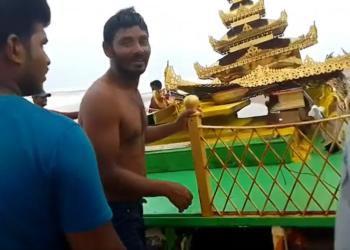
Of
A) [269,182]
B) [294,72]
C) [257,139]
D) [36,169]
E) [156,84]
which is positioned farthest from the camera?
[156,84]

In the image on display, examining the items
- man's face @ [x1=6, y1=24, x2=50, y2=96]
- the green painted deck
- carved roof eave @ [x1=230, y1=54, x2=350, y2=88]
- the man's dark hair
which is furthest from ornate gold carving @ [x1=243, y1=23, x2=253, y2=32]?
man's face @ [x1=6, y1=24, x2=50, y2=96]

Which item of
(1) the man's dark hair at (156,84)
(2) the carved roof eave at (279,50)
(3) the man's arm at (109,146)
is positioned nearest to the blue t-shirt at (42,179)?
(3) the man's arm at (109,146)

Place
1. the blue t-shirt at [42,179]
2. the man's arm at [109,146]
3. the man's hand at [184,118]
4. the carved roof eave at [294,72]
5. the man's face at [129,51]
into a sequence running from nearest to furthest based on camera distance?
the blue t-shirt at [42,179] → the man's arm at [109,146] → the man's face at [129,51] → the man's hand at [184,118] → the carved roof eave at [294,72]

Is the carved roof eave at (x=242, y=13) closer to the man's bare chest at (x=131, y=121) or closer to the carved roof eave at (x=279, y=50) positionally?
the carved roof eave at (x=279, y=50)

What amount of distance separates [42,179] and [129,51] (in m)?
0.71

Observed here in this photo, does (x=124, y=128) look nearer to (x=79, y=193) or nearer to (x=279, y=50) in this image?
(x=79, y=193)

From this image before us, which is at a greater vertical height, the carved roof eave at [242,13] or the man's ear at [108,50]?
the carved roof eave at [242,13]

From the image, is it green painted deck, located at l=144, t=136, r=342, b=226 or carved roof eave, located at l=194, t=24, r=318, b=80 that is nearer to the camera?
green painted deck, located at l=144, t=136, r=342, b=226

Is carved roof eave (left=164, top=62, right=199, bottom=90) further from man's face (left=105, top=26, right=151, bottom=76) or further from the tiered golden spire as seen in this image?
man's face (left=105, top=26, right=151, bottom=76)

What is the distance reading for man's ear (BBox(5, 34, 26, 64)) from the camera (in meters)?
0.63

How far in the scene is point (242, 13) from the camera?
9.09ft

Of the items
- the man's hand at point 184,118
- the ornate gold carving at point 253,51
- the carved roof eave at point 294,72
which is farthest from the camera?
the ornate gold carving at point 253,51

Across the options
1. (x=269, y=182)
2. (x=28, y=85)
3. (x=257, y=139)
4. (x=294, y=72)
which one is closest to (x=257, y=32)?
(x=294, y=72)

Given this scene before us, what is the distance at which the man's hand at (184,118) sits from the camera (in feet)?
4.36
